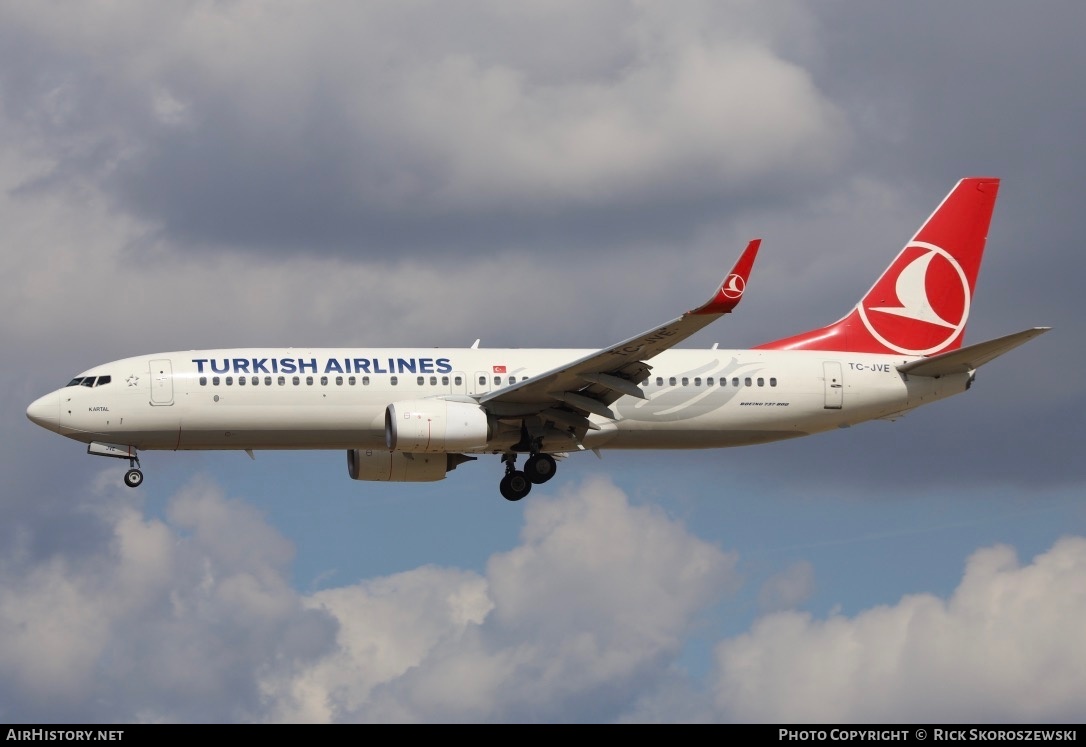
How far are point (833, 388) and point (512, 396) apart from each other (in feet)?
36.3

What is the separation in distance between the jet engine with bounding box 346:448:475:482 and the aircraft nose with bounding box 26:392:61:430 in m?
9.92

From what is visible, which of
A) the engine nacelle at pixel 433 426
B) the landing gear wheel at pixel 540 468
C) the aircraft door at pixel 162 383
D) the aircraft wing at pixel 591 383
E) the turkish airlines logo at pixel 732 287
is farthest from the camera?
the landing gear wheel at pixel 540 468

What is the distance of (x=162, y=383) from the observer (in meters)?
56.1

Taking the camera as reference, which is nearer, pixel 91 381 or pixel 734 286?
pixel 734 286

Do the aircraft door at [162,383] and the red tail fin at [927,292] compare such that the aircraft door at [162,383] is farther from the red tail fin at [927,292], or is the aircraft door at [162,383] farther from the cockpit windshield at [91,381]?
the red tail fin at [927,292]

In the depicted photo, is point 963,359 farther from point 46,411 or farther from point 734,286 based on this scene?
point 46,411

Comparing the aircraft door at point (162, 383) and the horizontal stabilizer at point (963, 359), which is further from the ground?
the aircraft door at point (162, 383)

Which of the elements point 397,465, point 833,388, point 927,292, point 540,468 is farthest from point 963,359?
point 397,465

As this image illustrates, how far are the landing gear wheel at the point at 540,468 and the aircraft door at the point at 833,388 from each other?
30.5 feet

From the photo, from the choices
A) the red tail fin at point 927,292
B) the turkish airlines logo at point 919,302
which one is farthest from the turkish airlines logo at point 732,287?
the turkish airlines logo at point 919,302

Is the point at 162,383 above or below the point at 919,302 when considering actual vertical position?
below

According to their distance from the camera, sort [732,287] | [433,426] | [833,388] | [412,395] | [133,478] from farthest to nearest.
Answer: [833,388] < [412,395] < [133,478] < [433,426] < [732,287]

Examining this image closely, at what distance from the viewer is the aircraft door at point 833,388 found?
60.0 m
